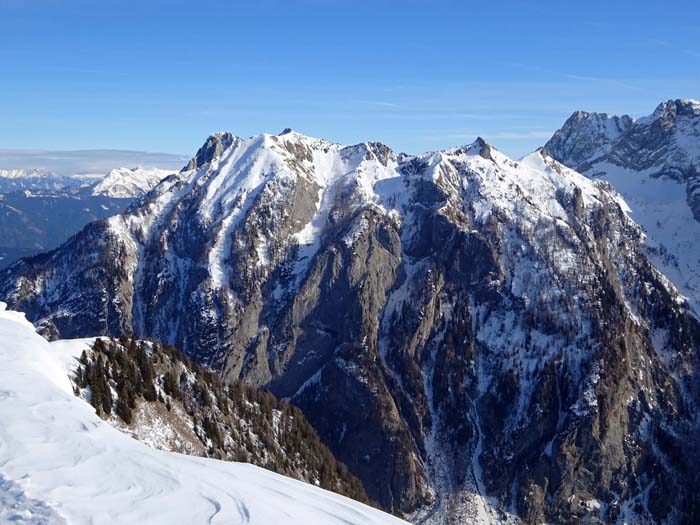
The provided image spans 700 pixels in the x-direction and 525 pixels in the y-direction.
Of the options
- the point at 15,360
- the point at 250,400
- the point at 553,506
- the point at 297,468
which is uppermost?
the point at 15,360

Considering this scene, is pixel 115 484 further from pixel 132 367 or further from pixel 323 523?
pixel 132 367

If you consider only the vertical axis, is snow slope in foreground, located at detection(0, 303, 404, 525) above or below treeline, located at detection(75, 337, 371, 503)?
above

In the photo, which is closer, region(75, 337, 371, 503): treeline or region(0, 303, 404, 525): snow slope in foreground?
region(0, 303, 404, 525): snow slope in foreground

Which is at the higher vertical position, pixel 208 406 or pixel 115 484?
pixel 115 484

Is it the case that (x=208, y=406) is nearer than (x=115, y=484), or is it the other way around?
(x=115, y=484)

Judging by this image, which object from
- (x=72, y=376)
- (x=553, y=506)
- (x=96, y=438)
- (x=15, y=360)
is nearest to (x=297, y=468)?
(x=72, y=376)
